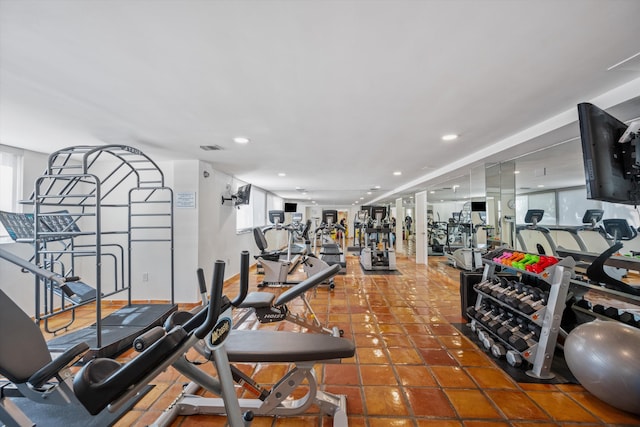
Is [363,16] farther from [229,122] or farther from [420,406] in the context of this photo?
[420,406]

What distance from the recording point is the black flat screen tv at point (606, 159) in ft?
5.16

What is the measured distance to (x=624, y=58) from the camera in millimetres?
1541

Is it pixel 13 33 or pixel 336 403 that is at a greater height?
pixel 13 33

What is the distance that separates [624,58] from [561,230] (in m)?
2.89

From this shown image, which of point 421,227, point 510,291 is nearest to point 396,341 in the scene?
point 510,291

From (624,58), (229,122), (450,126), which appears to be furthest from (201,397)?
(624,58)

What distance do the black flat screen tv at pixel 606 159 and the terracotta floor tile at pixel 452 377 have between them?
62.6 inches

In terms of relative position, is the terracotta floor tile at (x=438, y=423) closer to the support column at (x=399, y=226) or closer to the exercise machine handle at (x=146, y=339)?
the exercise machine handle at (x=146, y=339)

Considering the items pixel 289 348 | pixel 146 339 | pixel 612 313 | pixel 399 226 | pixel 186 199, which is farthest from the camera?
pixel 399 226

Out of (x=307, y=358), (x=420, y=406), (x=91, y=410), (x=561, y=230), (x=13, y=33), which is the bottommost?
(x=420, y=406)

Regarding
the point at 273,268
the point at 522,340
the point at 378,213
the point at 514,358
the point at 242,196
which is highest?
the point at 242,196

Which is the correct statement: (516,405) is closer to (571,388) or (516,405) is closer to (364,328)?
(571,388)

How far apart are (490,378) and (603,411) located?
64 centimetres

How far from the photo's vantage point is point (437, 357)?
2383 mm
